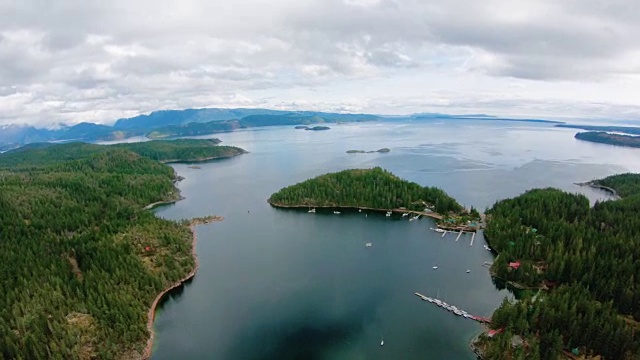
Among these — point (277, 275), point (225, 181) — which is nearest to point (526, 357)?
point (277, 275)

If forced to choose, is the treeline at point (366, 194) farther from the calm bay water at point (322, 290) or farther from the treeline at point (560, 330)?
the treeline at point (560, 330)

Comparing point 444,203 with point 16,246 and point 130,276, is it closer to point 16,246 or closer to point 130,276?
point 130,276

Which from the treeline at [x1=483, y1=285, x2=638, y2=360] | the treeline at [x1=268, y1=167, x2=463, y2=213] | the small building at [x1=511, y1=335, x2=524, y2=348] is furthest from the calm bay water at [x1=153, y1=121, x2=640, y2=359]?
the treeline at [x1=268, y1=167, x2=463, y2=213]

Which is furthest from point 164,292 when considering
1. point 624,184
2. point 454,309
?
point 624,184

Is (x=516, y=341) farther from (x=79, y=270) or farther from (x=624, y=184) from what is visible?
(x=624, y=184)

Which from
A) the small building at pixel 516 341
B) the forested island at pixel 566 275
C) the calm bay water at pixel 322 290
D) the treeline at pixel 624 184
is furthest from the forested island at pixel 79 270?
the treeline at pixel 624 184
